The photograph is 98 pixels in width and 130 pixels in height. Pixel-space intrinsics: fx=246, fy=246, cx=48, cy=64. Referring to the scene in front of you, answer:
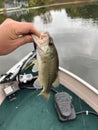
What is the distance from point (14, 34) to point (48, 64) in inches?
31.6

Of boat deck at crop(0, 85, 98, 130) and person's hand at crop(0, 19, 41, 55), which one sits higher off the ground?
person's hand at crop(0, 19, 41, 55)

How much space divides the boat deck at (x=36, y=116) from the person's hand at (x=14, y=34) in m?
2.41

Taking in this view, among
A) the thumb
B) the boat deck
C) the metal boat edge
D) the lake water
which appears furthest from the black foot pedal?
the lake water

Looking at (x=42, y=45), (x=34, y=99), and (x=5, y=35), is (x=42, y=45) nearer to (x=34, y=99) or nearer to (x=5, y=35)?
(x=5, y=35)

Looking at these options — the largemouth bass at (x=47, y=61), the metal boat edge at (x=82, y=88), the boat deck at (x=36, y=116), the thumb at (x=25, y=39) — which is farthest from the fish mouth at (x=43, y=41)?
the metal boat edge at (x=82, y=88)

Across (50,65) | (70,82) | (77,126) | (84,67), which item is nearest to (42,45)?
(50,65)

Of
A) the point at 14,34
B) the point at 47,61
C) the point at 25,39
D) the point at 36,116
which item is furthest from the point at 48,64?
the point at 36,116

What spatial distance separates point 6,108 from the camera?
5.73m

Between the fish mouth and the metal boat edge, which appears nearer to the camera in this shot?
the fish mouth

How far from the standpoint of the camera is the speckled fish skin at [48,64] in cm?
225

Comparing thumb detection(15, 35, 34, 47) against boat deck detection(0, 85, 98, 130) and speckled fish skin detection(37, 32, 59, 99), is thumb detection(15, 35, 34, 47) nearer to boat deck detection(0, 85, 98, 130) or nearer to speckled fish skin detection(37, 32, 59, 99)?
speckled fish skin detection(37, 32, 59, 99)

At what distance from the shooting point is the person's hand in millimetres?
2805

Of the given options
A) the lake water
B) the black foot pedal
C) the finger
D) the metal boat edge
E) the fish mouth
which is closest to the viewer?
the fish mouth

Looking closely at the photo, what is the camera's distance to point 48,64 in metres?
2.30
